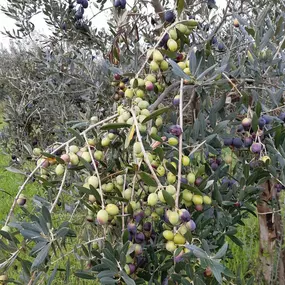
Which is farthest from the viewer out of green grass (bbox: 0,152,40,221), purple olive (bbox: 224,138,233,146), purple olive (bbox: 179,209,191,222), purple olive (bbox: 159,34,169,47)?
green grass (bbox: 0,152,40,221)

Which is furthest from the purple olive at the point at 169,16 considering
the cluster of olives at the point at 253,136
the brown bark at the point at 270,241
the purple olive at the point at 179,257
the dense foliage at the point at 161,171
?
the brown bark at the point at 270,241

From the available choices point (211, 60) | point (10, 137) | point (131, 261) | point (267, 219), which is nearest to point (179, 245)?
point (131, 261)

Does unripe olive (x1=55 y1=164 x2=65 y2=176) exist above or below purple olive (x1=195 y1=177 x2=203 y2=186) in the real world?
above

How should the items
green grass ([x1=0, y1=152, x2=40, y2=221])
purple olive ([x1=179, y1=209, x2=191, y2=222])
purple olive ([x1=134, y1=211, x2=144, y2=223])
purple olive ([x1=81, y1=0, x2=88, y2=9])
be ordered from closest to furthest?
purple olive ([x1=179, y1=209, x2=191, y2=222]) < purple olive ([x1=134, y1=211, x2=144, y2=223]) < purple olive ([x1=81, y1=0, x2=88, y2=9]) < green grass ([x1=0, y1=152, x2=40, y2=221])

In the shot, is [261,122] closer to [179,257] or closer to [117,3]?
[179,257]

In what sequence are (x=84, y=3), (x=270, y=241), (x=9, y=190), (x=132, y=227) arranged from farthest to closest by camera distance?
1. (x=9, y=190)
2. (x=270, y=241)
3. (x=84, y=3)
4. (x=132, y=227)

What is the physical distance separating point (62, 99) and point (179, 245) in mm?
1857

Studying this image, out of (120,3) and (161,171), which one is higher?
(120,3)

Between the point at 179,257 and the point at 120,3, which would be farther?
the point at 120,3

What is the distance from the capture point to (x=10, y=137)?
315 cm

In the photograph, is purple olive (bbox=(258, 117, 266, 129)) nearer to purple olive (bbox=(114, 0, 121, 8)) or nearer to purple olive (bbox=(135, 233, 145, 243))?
purple olive (bbox=(135, 233, 145, 243))

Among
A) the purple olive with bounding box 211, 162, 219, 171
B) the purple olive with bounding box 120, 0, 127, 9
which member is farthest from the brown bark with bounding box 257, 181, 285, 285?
the purple olive with bounding box 120, 0, 127, 9

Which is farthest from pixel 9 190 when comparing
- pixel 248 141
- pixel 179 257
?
pixel 179 257

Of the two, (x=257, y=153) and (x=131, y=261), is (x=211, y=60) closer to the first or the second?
(x=257, y=153)
